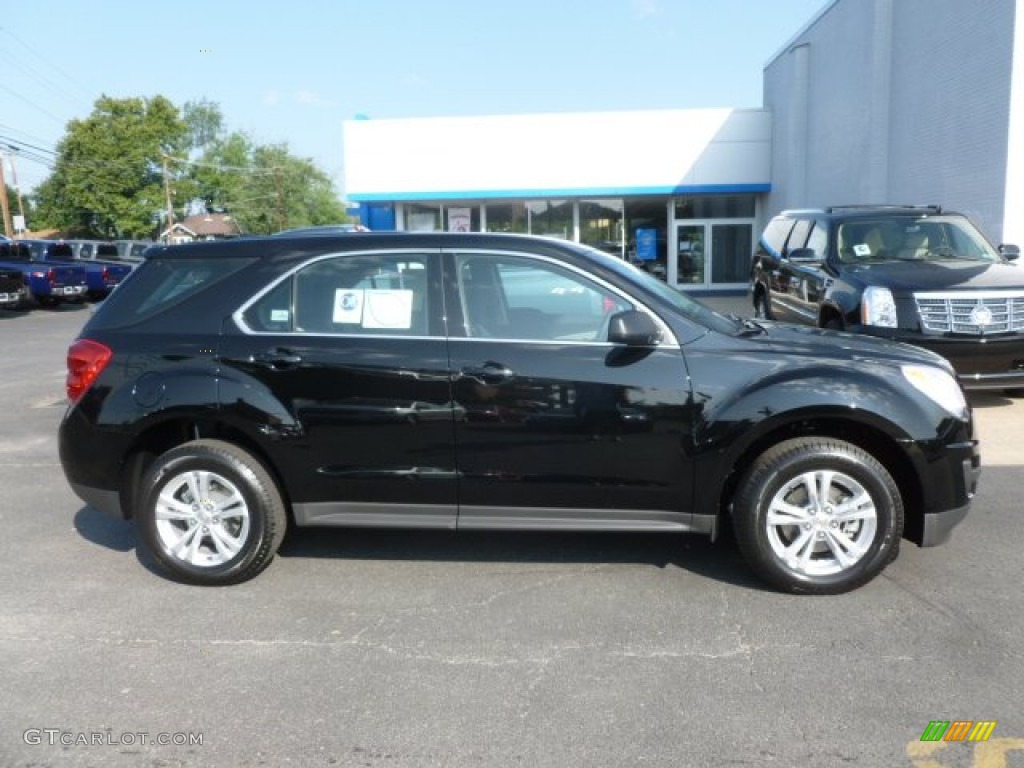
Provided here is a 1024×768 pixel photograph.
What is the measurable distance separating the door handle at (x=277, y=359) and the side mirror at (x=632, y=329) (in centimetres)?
160

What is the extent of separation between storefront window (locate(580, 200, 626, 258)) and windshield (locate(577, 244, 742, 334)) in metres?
20.5

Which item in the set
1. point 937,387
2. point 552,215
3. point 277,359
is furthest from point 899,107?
point 277,359

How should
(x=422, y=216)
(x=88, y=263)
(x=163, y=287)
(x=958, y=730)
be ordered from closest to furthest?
(x=958, y=730) < (x=163, y=287) < (x=422, y=216) < (x=88, y=263)

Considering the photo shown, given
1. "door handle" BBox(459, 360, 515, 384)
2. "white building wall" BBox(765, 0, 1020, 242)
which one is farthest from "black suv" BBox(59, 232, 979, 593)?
"white building wall" BBox(765, 0, 1020, 242)

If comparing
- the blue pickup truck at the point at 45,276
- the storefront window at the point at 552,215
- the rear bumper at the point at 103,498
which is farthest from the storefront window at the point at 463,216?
the rear bumper at the point at 103,498

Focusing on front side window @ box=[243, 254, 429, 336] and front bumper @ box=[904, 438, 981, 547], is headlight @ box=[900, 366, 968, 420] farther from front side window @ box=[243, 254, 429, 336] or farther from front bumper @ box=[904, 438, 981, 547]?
front side window @ box=[243, 254, 429, 336]

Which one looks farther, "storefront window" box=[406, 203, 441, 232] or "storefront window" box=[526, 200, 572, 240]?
"storefront window" box=[406, 203, 441, 232]

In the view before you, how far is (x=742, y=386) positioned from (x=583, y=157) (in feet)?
68.7

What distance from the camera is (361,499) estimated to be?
174 inches

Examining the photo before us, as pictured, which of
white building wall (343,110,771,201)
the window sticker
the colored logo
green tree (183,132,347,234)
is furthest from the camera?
green tree (183,132,347,234)

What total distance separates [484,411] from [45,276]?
23051 mm

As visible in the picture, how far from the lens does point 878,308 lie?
7.86 metres

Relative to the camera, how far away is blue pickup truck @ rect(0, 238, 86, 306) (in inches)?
915

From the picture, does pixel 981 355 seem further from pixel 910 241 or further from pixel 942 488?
pixel 942 488
